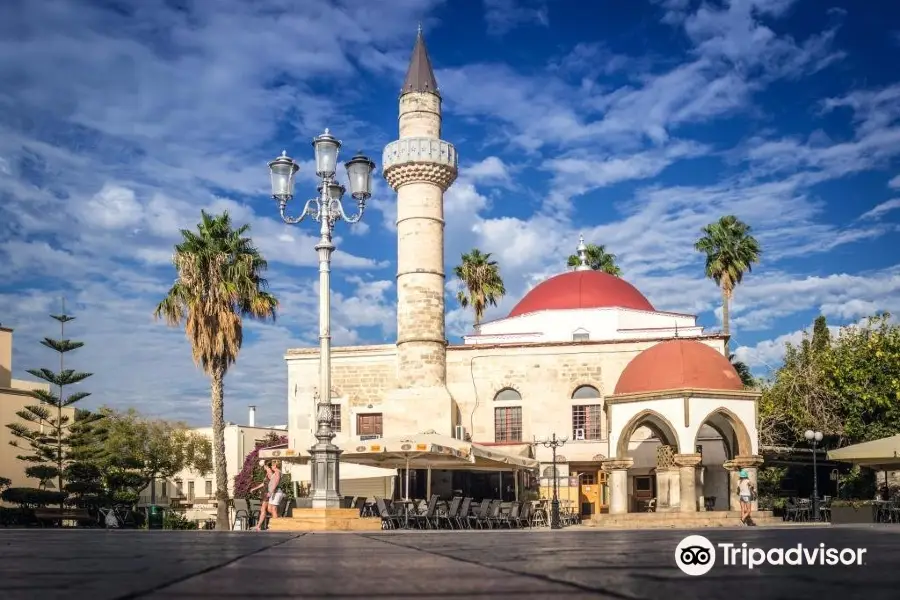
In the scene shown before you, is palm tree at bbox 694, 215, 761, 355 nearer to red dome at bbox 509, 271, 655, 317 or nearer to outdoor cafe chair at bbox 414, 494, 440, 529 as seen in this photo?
red dome at bbox 509, 271, 655, 317

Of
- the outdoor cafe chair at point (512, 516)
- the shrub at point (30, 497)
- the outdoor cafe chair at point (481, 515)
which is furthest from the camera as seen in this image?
the shrub at point (30, 497)

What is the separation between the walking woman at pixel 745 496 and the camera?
25234mm

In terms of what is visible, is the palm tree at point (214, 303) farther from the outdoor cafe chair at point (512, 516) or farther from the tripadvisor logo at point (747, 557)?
the tripadvisor logo at point (747, 557)

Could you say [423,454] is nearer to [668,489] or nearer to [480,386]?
[668,489]

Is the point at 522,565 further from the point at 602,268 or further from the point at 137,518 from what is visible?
the point at 602,268

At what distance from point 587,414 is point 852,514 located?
47.1 feet

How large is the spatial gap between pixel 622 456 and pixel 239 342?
41.2 ft

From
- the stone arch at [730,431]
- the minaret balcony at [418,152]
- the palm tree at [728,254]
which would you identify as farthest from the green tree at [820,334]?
the minaret balcony at [418,152]

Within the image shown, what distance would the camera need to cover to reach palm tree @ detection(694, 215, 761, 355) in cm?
4591

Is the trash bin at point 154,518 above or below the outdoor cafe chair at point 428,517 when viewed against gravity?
below

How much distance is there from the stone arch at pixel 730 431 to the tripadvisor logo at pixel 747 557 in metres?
22.7

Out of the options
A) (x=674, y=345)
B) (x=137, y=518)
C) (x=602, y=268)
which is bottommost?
(x=137, y=518)

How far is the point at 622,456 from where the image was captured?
2878 cm

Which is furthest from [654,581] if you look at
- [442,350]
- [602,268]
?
[602,268]
